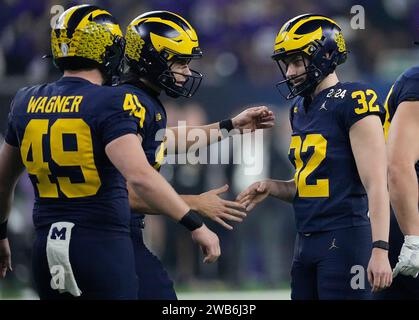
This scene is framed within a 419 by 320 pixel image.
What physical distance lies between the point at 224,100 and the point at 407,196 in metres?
5.54

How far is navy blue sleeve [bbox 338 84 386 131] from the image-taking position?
466 cm

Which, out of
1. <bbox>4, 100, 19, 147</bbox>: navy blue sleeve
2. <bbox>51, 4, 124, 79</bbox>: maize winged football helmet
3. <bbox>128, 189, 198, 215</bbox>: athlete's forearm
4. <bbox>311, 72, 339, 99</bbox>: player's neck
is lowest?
<bbox>128, 189, 198, 215</bbox>: athlete's forearm

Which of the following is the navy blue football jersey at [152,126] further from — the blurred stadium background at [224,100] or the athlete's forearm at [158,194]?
the blurred stadium background at [224,100]

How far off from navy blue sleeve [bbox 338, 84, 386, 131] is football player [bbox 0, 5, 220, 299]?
1041 millimetres

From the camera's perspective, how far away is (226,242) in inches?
400

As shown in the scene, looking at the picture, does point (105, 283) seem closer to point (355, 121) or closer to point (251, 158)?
point (355, 121)

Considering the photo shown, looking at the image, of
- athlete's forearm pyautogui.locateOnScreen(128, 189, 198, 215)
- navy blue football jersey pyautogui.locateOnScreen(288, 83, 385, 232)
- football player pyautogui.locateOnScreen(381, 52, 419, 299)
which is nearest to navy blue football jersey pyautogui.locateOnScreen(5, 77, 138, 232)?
athlete's forearm pyautogui.locateOnScreen(128, 189, 198, 215)

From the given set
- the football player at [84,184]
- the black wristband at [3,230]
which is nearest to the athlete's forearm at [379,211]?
the football player at [84,184]

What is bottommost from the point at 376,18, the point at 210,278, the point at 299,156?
the point at 210,278

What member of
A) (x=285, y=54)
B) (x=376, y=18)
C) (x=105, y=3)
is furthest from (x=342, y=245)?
(x=376, y=18)

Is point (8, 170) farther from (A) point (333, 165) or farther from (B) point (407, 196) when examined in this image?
(B) point (407, 196)

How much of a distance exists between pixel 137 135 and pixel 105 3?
23.5 ft

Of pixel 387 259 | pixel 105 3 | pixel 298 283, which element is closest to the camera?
pixel 387 259

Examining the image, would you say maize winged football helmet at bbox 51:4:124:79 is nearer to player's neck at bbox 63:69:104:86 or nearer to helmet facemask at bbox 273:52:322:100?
player's neck at bbox 63:69:104:86
